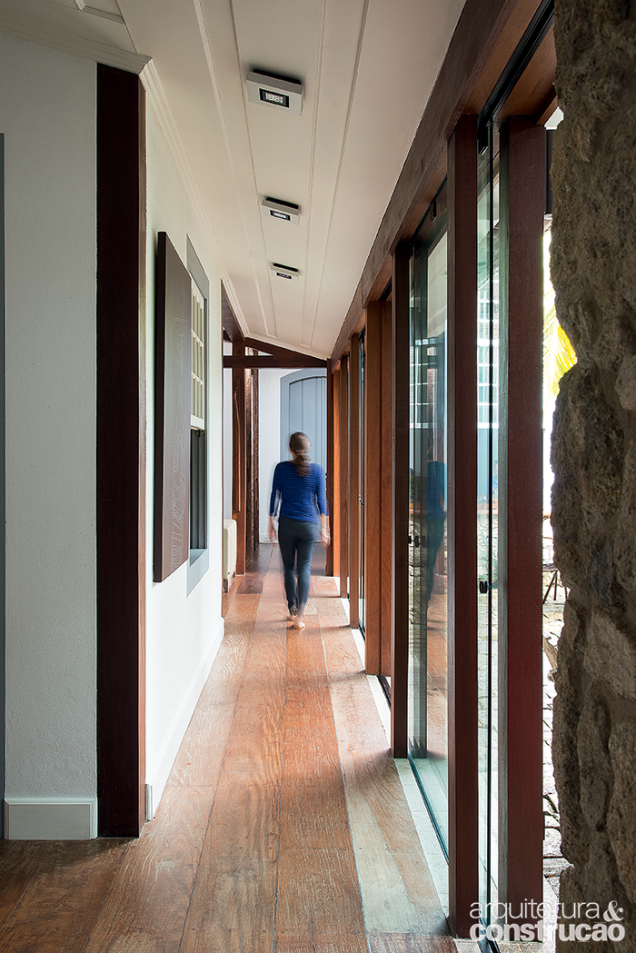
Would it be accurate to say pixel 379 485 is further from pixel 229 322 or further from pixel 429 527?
pixel 229 322

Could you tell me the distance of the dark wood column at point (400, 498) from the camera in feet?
8.55

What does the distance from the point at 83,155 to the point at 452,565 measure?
176 cm

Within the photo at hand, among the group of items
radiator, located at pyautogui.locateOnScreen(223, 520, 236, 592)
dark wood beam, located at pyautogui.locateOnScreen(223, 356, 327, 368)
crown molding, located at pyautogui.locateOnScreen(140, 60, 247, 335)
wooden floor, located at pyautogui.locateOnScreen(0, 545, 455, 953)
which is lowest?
wooden floor, located at pyautogui.locateOnScreen(0, 545, 455, 953)

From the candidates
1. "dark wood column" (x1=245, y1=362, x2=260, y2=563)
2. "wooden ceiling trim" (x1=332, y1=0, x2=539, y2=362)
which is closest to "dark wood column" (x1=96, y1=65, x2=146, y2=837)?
"wooden ceiling trim" (x1=332, y1=0, x2=539, y2=362)

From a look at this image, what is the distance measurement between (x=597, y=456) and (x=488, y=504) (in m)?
0.85

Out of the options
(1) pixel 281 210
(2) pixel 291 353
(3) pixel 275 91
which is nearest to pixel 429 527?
(3) pixel 275 91

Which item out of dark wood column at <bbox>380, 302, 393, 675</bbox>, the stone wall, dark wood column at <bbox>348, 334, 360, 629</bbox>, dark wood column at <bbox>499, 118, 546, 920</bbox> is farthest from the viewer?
dark wood column at <bbox>348, 334, 360, 629</bbox>

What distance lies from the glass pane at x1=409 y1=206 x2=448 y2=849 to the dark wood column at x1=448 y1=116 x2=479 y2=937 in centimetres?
38

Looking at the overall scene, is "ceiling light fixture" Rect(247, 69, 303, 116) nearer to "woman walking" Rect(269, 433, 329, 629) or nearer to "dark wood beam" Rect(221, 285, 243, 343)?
"dark wood beam" Rect(221, 285, 243, 343)

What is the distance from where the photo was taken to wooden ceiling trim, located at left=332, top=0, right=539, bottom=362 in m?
1.26

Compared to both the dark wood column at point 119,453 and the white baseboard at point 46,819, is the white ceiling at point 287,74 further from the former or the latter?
the white baseboard at point 46,819

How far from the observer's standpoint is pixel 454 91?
158 centimetres

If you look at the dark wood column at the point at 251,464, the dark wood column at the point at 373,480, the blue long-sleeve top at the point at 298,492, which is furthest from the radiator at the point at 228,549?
the dark wood column at the point at 373,480

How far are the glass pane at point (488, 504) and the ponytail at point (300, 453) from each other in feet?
10.3
